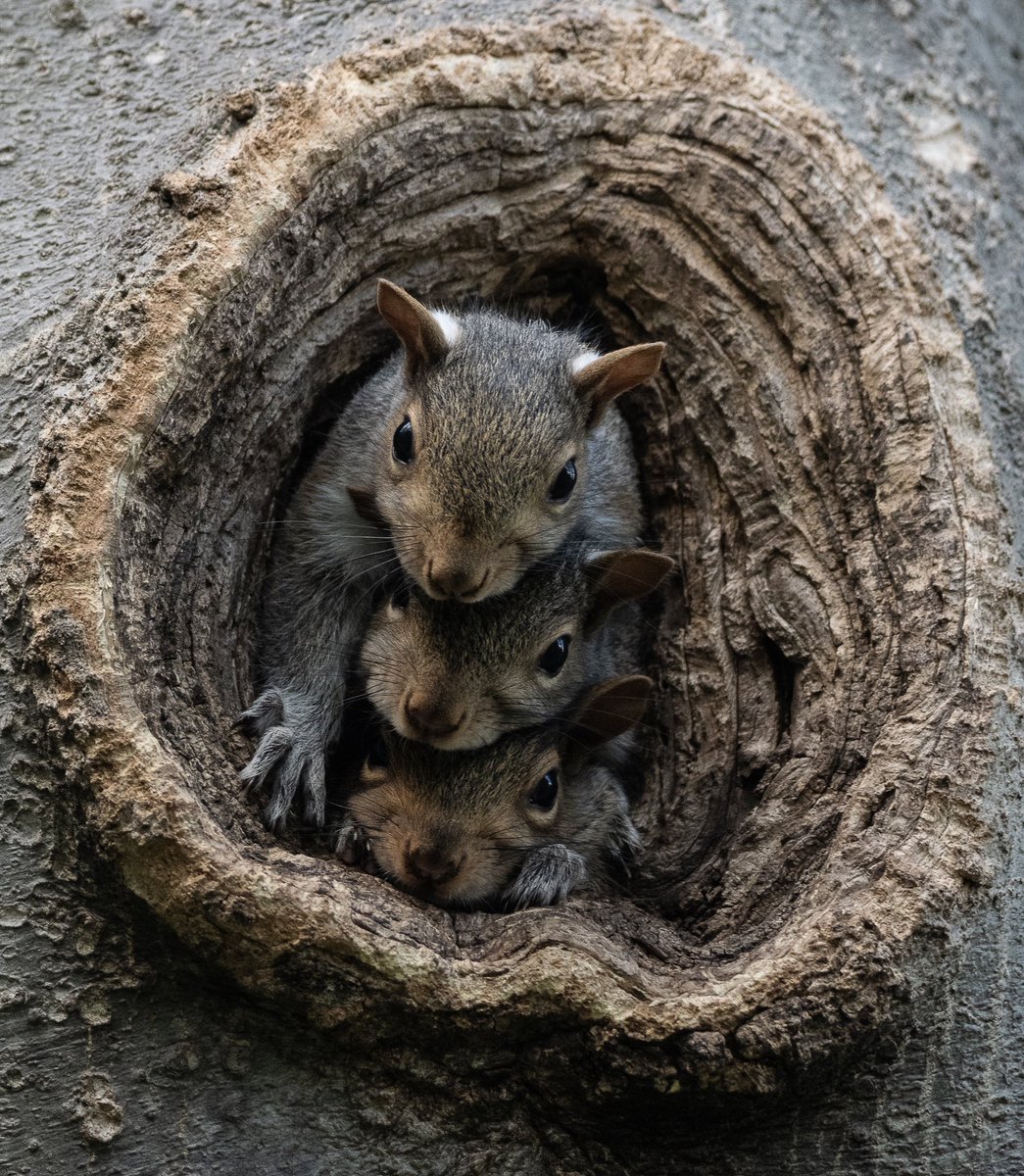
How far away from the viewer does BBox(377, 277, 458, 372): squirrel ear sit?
2535 millimetres

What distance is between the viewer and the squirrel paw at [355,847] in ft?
8.37

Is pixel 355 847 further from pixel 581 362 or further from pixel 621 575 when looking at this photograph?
pixel 581 362

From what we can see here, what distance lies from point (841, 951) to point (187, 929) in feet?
3.53

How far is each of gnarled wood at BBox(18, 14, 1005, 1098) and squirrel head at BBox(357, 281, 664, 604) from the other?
10.6 inches

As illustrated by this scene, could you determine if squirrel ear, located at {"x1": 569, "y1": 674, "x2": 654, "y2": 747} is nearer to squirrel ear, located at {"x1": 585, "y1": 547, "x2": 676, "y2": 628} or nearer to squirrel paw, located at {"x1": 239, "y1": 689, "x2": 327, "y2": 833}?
squirrel ear, located at {"x1": 585, "y1": 547, "x2": 676, "y2": 628}

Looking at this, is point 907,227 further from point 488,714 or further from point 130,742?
point 130,742

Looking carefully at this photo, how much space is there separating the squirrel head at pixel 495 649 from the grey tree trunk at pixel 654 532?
0.99 feet

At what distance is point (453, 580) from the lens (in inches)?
90.0

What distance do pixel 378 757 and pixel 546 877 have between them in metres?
0.48

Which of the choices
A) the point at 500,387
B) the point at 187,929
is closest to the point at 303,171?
the point at 500,387

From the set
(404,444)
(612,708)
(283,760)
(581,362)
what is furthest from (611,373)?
(283,760)

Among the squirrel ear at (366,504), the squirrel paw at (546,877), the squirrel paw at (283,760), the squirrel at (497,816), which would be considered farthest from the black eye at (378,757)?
the squirrel ear at (366,504)

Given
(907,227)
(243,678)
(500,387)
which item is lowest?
(243,678)

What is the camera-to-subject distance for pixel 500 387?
2607 mm
